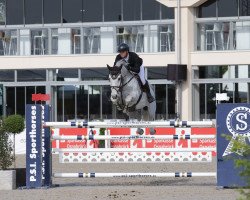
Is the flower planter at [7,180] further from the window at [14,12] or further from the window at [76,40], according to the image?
the window at [14,12]

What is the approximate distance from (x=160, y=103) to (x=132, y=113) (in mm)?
23506

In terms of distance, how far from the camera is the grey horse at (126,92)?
13.8m

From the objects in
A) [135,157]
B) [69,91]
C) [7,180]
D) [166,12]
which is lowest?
[7,180]

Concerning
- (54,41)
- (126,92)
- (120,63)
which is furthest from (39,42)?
(126,92)

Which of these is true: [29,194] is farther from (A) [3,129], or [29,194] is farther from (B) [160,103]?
(B) [160,103]

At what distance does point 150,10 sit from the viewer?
38.2m

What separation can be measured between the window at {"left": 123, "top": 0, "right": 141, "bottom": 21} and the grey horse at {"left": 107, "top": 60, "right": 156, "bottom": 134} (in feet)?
77.7

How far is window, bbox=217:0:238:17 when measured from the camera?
3725 centimetres

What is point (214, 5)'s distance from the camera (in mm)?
37688

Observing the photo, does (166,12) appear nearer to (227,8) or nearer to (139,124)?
(227,8)

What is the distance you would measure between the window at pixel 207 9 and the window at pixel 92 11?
179 inches

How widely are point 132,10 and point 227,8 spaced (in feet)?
14.0

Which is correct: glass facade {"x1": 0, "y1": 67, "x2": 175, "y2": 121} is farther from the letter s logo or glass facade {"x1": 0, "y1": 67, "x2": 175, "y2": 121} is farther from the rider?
the letter s logo

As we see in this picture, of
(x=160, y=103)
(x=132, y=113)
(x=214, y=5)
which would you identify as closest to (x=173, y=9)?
(x=214, y=5)
